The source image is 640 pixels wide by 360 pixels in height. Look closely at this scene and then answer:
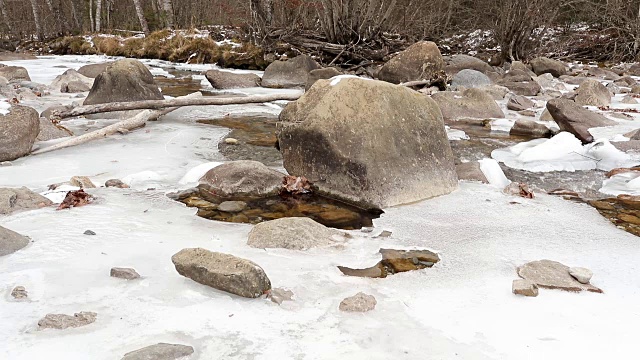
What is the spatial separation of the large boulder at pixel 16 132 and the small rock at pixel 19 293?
9.13 feet

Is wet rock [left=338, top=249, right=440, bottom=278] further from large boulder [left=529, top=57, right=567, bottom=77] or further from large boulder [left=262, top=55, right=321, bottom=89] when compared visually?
large boulder [left=529, top=57, right=567, bottom=77]

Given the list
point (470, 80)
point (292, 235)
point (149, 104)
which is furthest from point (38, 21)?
point (292, 235)

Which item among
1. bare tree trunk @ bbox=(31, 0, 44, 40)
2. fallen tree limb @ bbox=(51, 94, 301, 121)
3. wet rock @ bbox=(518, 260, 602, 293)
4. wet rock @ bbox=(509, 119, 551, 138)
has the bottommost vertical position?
wet rock @ bbox=(509, 119, 551, 138)

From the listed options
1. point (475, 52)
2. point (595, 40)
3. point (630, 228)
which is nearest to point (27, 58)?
point (475, 52)

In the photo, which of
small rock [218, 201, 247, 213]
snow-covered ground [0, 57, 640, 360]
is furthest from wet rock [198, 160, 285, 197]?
snow-covered ground [0, 57, 640, 360]

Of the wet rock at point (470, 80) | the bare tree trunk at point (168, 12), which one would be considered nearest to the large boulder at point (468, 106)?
the wet rock at point (470, 80)

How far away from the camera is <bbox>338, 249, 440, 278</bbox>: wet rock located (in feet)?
8.71

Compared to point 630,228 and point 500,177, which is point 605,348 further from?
point 500,177

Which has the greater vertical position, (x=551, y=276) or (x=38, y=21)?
(x=38, y=21)

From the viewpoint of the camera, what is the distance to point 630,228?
11.1ft

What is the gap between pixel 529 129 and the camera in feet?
20.3

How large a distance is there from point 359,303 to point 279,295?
0.34 metres

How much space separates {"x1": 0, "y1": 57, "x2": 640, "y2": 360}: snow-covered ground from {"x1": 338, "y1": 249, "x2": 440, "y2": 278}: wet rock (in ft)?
0.19

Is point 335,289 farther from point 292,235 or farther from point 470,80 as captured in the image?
point 470,80
